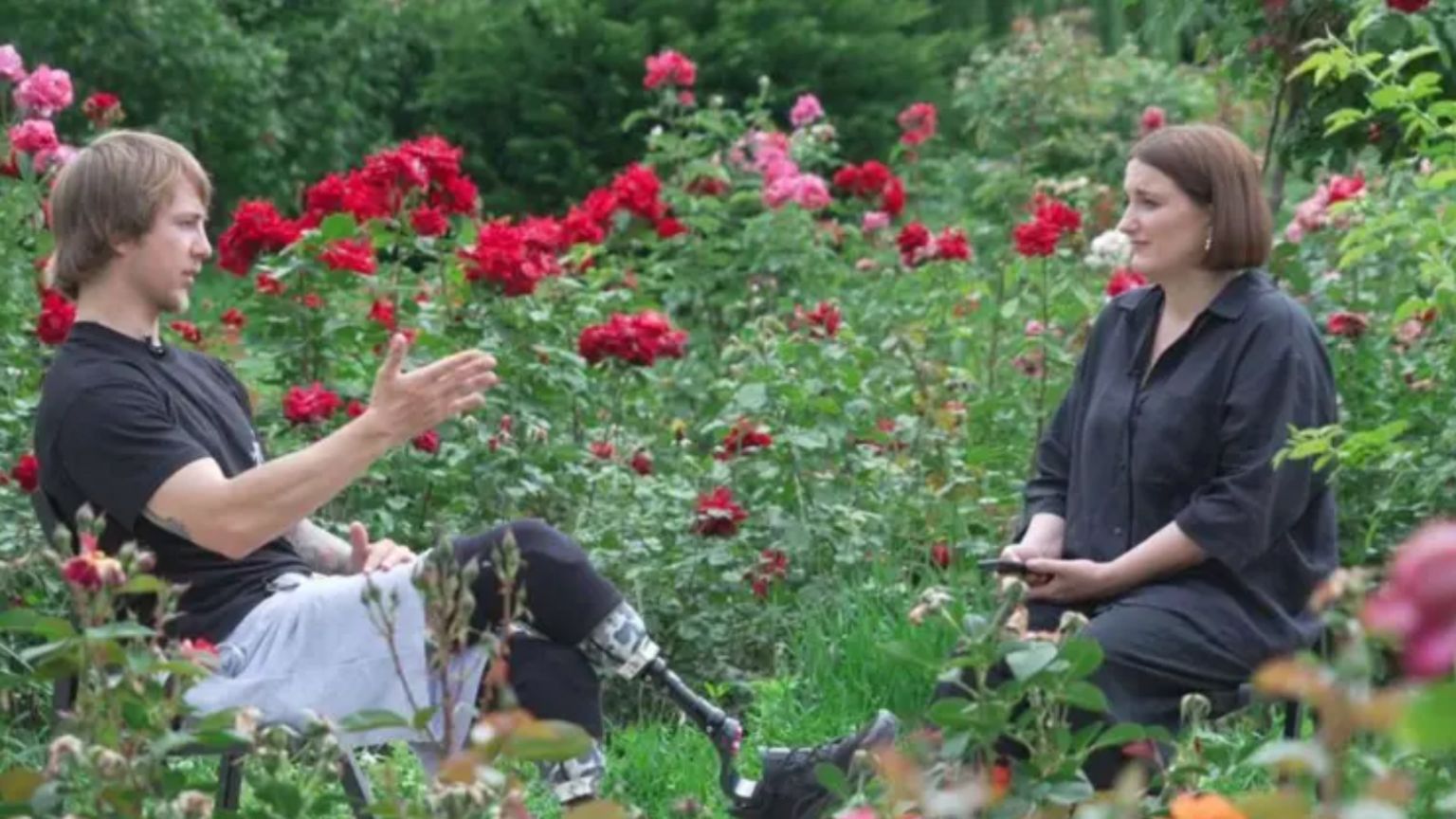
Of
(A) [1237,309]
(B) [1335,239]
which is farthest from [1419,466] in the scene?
(B) [1335,239]

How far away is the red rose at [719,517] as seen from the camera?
5.09 meters

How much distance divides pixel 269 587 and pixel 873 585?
5.24 ft

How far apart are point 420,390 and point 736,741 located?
72 cm

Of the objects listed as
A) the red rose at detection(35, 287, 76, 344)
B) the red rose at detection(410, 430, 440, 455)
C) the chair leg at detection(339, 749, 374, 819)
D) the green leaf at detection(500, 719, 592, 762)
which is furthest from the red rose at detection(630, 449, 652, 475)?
the green leaf at detection(500, 719, 592, 762)

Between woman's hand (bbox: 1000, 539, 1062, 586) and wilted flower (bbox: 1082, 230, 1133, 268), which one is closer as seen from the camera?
woman's hand (bbox: 1000, 539, 1062, 586)

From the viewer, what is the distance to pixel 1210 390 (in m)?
3.99

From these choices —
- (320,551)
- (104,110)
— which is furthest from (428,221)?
(320,551)

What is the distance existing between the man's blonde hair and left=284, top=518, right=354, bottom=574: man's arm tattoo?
0.49 metres

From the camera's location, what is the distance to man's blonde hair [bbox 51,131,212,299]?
3.73 meters

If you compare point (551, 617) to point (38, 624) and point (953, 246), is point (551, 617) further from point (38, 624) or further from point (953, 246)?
point (953, 246)

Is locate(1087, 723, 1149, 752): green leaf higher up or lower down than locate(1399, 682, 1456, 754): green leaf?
lower down

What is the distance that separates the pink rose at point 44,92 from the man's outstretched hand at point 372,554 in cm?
206

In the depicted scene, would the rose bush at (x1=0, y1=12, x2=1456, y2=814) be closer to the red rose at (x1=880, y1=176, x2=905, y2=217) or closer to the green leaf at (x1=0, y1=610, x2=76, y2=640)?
the red rose at (x1=880, y1=176, x2=905, y2=217)

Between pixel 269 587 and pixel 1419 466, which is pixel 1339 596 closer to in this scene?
pixel 269 587
